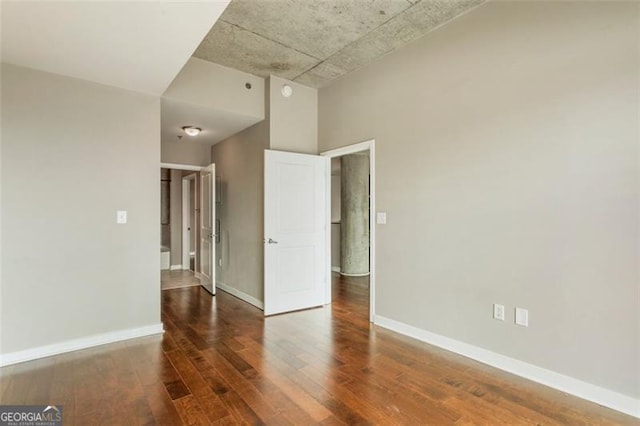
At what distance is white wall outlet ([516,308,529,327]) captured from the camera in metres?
2.52

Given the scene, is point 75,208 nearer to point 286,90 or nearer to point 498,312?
point 286,90

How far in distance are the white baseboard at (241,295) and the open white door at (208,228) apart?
8.2 inches

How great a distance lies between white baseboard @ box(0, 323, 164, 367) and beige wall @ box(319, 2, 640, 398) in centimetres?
262

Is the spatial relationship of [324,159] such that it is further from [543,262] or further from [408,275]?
[543,262]

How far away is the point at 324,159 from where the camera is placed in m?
4.55

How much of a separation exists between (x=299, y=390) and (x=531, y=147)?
8.34 feet

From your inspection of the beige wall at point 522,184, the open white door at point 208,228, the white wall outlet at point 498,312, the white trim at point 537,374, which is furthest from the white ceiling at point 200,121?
the white wall outlet at point 498,312

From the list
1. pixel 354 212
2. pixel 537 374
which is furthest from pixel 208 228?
pixel 537 374

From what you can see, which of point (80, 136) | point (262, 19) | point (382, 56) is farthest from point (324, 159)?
point (80, 136)

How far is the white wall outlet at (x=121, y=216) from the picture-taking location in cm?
330

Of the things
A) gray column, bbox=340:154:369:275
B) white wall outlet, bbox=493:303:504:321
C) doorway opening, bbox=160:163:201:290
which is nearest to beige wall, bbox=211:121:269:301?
doorway opening, bbox=160:163:201:290

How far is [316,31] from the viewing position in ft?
10.5

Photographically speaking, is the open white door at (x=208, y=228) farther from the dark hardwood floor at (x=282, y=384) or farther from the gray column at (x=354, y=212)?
the gray column at (x=354, y=212)

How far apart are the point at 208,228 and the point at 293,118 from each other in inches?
93.5
